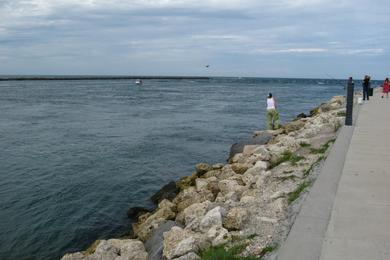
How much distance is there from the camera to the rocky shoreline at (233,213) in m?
5.78

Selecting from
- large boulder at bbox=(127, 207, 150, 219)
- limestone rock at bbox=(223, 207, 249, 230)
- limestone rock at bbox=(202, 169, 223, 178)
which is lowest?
large boulder at bbox=(127, 207, 150, 219)

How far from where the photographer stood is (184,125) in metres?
28.1

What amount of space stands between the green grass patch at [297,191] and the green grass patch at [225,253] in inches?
66.0

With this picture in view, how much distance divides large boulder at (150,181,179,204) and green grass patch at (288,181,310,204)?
6042 mm

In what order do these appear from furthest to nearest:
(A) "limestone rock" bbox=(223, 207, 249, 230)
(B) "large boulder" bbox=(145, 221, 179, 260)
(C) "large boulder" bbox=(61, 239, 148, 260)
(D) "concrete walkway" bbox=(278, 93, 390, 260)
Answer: (C) "large boulder" bbox=(61, 239, 148, 260), (B) "large boulder" bbox=(145, 221, 179, 260), (A) "limestone rock" bbox=(223, 207, 249, 230), (D) "concrete walkway" bbox=(278, 93, 390, 260)

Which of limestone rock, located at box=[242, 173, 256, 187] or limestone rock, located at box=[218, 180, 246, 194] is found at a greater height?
limestone rock, located at box=[242, 173, 256, 187]

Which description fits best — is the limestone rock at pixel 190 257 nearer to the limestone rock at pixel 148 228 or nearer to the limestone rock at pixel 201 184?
the limestone rock at pixel 148 228

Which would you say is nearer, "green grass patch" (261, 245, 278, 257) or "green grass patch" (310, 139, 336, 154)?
"green grass patch" (261, 245, 278, 257)

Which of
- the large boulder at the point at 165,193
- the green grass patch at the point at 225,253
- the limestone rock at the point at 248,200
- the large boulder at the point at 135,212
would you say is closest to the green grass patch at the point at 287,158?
the limestone rock at the point at 248,200

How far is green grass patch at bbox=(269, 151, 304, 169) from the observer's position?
10077 millimetres

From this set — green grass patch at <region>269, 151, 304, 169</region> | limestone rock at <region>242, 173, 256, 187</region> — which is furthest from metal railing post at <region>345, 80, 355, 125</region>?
limestone rock at <region>242, 173, 256, 187</region>

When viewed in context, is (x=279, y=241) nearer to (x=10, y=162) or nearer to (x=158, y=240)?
(x=158, y=240)

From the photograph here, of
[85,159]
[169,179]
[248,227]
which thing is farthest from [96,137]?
[248,227]

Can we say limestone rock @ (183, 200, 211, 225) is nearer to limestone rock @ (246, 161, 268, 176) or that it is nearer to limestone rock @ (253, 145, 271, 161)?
limestone rock @ (246, 161, 268, 176)
